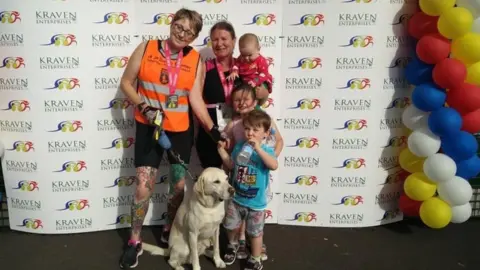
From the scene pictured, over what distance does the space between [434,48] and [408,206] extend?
155cm

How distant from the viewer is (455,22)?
365 cm

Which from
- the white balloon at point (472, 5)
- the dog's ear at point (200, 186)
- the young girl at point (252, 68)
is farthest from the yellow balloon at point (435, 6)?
the dog's ear at point (200, 186)

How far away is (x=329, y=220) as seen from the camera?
461cm

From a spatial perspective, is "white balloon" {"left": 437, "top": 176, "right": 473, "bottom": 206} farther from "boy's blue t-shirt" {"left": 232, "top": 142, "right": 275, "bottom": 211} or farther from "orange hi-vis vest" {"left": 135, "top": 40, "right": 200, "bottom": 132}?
"orange hi-vis vest" {"left": 135, "top": 40, "right": 200, "bottom": 132}

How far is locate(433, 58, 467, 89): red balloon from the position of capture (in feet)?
12.2

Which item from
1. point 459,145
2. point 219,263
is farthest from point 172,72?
point 459,145

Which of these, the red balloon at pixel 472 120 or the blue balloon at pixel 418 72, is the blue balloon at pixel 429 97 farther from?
the red balloon at pixel 472 120

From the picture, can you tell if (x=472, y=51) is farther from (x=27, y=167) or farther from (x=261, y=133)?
(x=27, y=167)

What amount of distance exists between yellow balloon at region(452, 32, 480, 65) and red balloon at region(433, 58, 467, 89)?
0.09 metres

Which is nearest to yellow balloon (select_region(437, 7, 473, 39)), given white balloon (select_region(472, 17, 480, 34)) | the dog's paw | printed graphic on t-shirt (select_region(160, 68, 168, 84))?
white balloon (select_region(472, 17, 480, 34))

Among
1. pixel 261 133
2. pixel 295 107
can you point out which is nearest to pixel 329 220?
pixel 295 107

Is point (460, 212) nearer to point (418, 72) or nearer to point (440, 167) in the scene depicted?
point (440, 167)

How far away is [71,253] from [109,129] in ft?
3.85

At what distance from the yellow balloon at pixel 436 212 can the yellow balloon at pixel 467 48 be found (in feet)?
4.19
